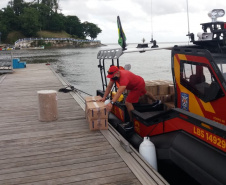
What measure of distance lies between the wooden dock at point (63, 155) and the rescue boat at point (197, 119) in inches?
22.1

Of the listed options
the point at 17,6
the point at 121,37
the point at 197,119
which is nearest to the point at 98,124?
the point at 121,37

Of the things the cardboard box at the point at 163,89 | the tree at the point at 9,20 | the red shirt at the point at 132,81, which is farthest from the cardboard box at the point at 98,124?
the tree at the point at 9,20

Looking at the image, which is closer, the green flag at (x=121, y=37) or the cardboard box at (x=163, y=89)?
the green flag at (x=121, y=37)

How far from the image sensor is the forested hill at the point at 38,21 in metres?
131

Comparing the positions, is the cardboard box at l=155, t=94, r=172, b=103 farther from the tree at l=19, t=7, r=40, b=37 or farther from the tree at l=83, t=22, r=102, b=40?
the tree at l=83, t=22, r=102, b=40

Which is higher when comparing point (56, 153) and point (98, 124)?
point (98, 124)

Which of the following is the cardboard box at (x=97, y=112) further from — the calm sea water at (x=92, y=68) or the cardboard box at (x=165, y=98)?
the calm sea water at (x=92, y=68)

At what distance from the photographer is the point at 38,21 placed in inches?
5531

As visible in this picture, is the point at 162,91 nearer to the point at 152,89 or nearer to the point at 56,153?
the point at 152,89

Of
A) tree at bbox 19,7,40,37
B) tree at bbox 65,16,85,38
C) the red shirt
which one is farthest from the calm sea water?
tree at bbox 65,16,85,38

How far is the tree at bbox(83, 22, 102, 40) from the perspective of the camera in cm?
17250

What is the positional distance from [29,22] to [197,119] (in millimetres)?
135423

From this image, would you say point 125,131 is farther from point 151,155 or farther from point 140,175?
point 140,175

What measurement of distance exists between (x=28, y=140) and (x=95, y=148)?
1554 millimetres
